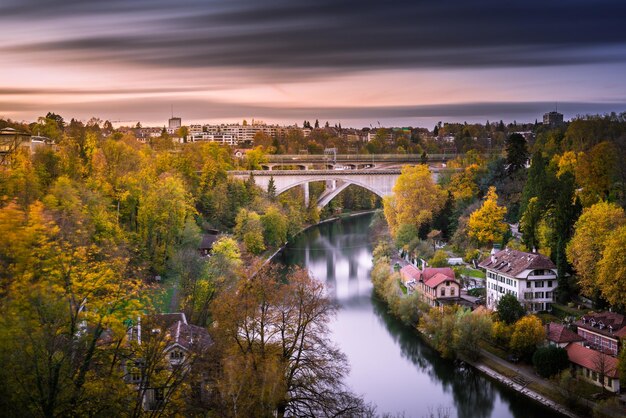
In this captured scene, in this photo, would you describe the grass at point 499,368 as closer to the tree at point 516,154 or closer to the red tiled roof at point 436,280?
the red tiled roof at point 436,280

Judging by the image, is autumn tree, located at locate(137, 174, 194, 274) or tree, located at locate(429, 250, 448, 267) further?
tree, located at locate(429, 250, 448, 267)

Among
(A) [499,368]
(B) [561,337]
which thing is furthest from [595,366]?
(A) [499,368]

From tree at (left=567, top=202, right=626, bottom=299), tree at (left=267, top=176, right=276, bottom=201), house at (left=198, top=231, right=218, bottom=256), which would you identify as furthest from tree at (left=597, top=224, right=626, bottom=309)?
tree at (left=267, top=176, right=276, bottom=201)

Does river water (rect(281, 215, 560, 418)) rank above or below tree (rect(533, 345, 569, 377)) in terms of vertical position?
below

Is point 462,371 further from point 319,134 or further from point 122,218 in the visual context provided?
point 319,134

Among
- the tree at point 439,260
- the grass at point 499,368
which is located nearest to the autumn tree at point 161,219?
the tree at point 439,260

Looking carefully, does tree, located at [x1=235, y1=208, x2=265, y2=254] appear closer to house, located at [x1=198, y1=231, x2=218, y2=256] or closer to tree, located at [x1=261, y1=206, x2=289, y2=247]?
house, located at [x1=198, y1=231, x2=218, y2=256]

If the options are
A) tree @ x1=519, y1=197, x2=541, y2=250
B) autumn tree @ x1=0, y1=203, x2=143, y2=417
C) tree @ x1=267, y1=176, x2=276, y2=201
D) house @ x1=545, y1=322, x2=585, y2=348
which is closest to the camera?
autumn tree @ x1=0, y1=203, x2=143, y2=417
